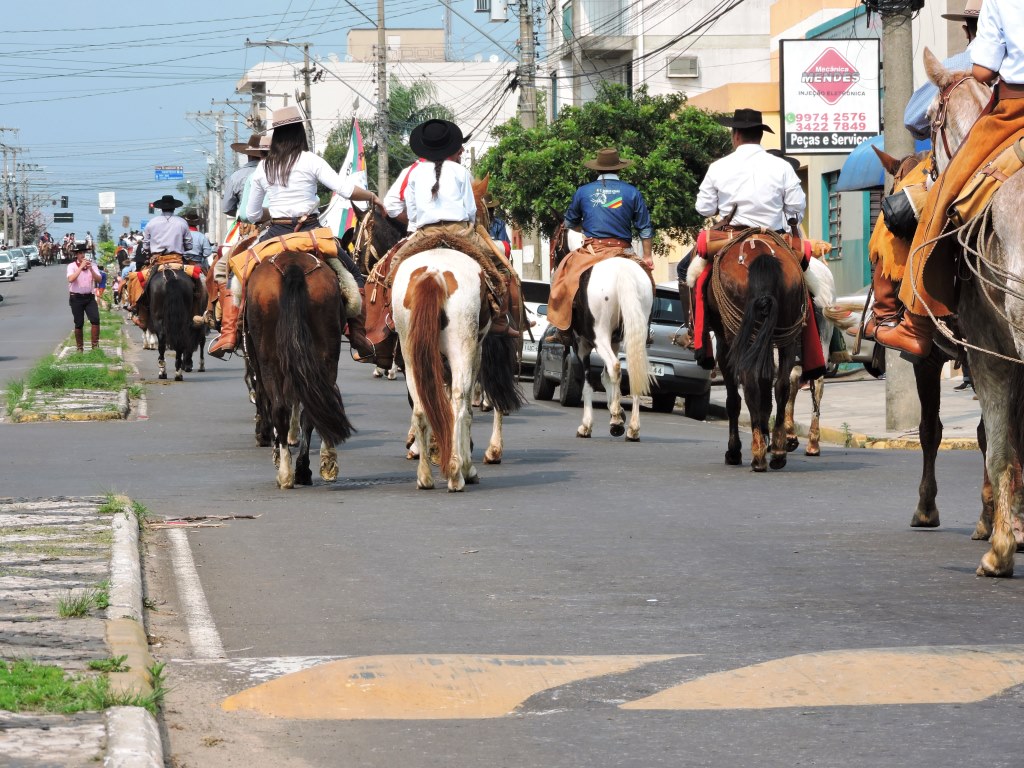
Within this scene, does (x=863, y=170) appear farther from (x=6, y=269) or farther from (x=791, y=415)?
(x=6, y=269)

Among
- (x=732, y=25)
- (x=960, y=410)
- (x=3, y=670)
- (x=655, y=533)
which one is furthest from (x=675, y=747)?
(x=732, y=25)

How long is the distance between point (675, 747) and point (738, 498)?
20.7 ft

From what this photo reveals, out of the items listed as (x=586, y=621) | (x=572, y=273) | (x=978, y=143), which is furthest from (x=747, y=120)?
(x=586, y=621)

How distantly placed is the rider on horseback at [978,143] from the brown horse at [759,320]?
4879 mm

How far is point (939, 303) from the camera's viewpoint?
790 cm

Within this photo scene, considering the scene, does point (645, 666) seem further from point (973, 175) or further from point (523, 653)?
point (973, 175)

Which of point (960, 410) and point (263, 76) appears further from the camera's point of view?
point (263, 76)

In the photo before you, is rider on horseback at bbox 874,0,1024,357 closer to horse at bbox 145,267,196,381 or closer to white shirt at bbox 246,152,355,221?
white shirt at bbox 246,152,355,221

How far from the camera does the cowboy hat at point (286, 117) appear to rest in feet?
41.5

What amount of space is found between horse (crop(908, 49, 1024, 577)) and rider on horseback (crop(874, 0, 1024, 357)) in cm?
12

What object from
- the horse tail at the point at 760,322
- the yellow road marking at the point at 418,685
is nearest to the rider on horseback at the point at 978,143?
the yellow road marking at the point at 418,685

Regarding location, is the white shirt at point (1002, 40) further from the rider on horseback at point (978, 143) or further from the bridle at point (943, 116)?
the bridle at point (943, 116)

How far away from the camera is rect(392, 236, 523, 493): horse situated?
11.5 metres

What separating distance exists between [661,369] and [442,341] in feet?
31.2
